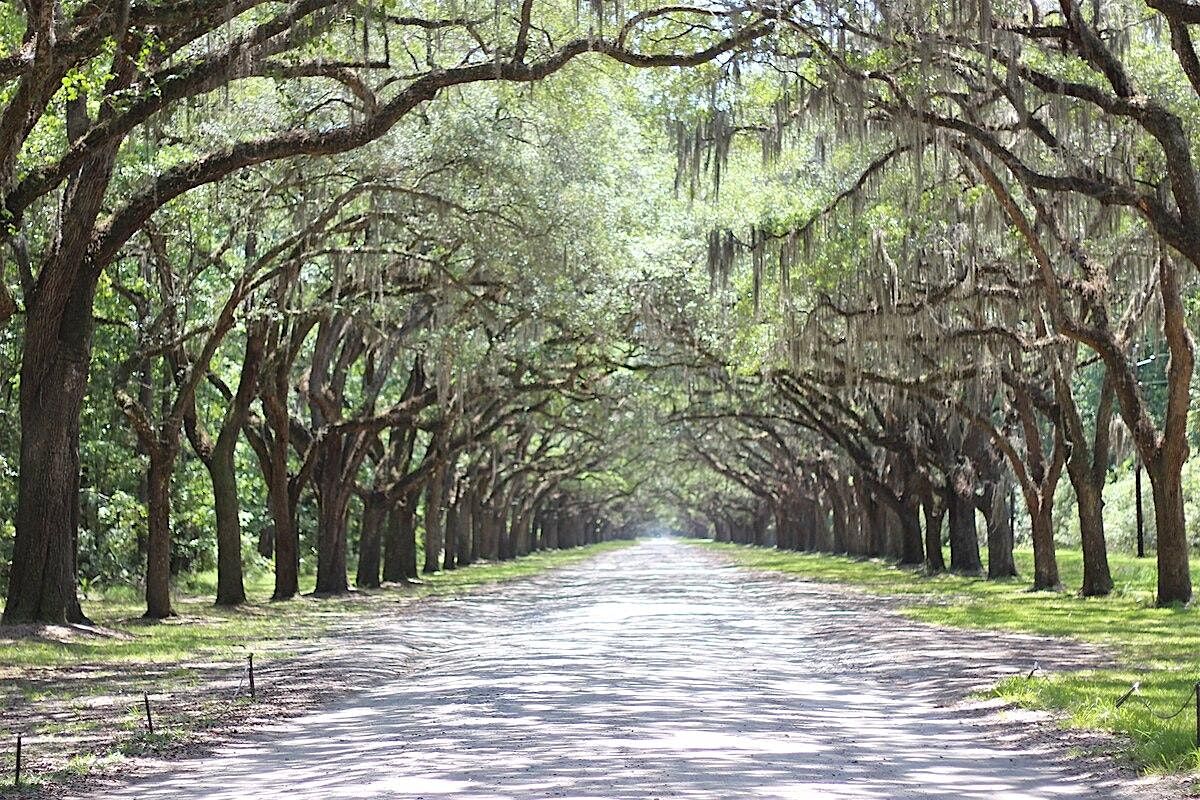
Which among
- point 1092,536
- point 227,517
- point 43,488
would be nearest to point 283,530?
point 227,517

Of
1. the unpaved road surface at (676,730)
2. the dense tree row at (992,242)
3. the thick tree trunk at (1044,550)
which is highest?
the dense tree row at (992,242)

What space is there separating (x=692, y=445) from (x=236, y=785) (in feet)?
182

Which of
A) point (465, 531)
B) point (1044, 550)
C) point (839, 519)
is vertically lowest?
point (1044, 550)

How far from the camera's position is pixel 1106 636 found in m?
16.9

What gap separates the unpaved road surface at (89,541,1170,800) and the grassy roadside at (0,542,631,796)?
472 millimetres

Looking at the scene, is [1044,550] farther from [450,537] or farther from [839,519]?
[839,519]

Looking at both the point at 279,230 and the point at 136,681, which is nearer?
the point at 136,681

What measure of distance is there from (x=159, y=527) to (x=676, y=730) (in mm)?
14634

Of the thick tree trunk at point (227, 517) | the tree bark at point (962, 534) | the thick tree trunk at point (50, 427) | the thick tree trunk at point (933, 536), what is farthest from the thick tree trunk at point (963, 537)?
the thick tree trunk at point (50, 427)

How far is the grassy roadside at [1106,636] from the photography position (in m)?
9.16

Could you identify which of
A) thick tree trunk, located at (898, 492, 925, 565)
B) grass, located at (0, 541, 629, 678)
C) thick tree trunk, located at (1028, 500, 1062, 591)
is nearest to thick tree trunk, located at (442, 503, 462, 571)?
grass, located at (0, 541, 629, 678)

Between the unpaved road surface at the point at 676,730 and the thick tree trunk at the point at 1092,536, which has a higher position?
the thick tree trunk at the point at 1092,536

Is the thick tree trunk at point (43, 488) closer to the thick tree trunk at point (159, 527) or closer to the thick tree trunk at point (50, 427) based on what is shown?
the thick tree trunk at point (50, 427)

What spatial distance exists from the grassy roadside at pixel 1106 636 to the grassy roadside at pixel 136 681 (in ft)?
18.7
